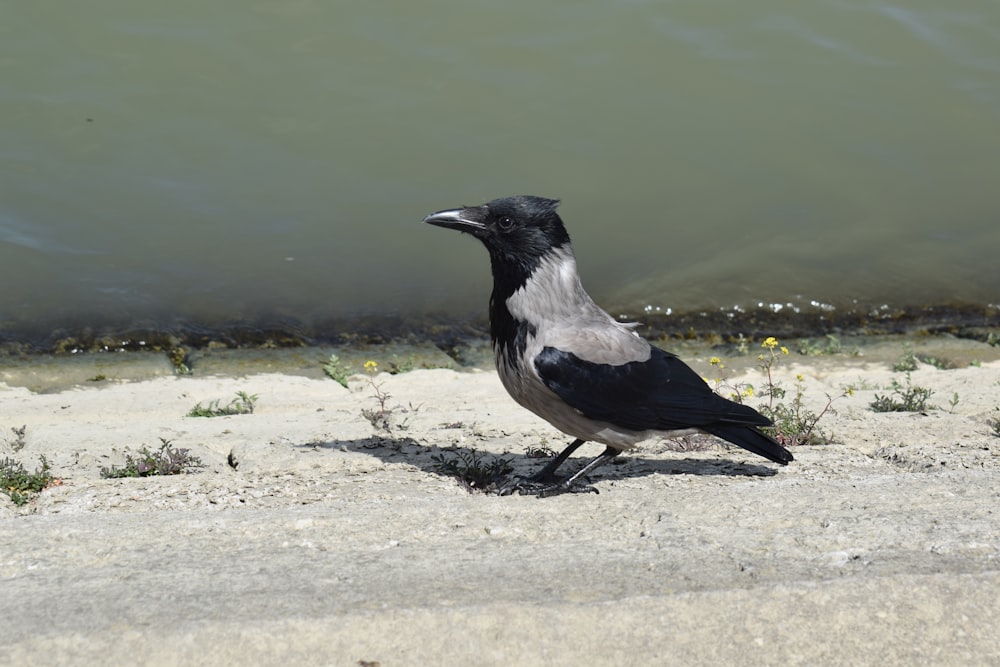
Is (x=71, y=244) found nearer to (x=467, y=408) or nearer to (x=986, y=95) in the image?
(x=467, y=408)

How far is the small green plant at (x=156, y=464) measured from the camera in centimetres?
527

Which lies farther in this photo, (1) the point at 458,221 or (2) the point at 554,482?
(2) the point at 554,482

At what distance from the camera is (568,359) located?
4.85 meters

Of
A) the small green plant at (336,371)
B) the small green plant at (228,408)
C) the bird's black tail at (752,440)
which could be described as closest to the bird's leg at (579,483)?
the bird's black tail at (752,440)

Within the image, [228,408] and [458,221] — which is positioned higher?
[458,221]

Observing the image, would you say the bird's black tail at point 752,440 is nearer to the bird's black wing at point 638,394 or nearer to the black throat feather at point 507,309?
the bird's black wing at point 638,394

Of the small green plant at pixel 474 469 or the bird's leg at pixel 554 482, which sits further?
the small green plant at pixel 474 469

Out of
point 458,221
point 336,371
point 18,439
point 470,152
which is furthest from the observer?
point 470,152

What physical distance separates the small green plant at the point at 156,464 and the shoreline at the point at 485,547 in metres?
0.07

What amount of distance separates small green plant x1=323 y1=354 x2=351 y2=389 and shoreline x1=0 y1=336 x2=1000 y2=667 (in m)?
1.03

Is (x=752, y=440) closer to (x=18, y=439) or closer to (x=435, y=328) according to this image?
(x=18, y=439)

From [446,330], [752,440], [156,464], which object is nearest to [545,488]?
[752,440]

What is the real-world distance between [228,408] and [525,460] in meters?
2.02

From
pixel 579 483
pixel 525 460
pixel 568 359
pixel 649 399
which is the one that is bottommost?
pixel 525 460
